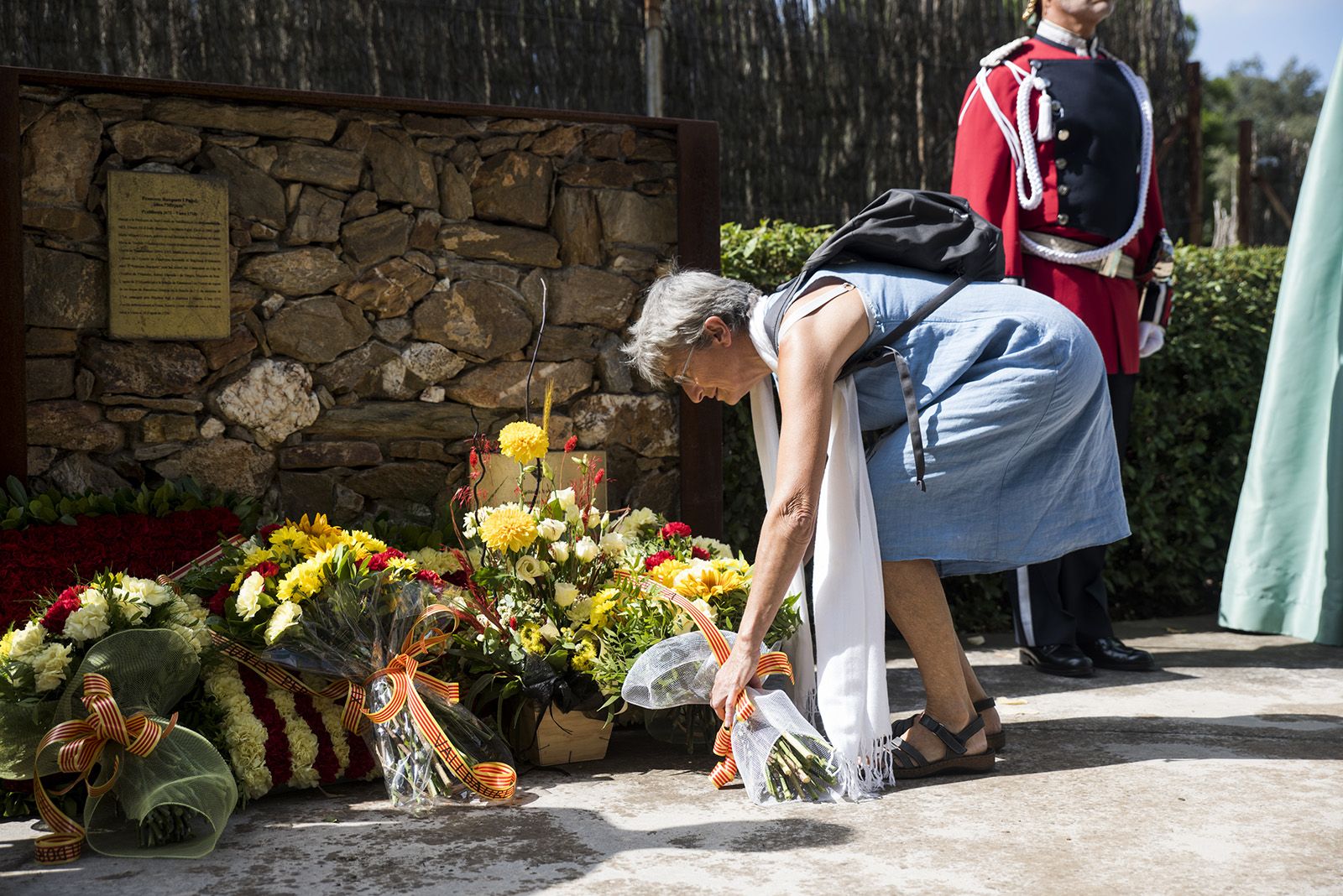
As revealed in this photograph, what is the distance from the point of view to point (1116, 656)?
3.92 meters

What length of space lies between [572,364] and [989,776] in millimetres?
1787

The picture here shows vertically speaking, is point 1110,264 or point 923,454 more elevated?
point 1110,264

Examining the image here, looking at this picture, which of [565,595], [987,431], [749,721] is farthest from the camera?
[565,595]

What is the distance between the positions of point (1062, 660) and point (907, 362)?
1590 millimetres

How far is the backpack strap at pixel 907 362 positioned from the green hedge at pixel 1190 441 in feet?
6.31

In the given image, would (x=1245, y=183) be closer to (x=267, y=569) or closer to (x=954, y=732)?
(x=954, y=732)

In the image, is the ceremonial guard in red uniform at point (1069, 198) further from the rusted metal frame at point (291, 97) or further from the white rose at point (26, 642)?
the white rose at point (26, 642)

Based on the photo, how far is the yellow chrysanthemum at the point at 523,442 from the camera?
287 cm

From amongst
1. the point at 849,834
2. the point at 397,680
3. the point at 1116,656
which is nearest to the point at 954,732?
the point at 849,834

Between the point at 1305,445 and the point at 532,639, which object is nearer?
the point at 532,639

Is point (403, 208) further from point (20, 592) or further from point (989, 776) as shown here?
point (989, 776)

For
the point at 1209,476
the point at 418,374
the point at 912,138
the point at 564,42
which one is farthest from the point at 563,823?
the point at 912,138

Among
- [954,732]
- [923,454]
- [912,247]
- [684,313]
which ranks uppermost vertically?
[912,247]

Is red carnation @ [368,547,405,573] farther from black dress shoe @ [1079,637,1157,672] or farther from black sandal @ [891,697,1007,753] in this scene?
black dress shoe @ [1079,637,1157,672]
